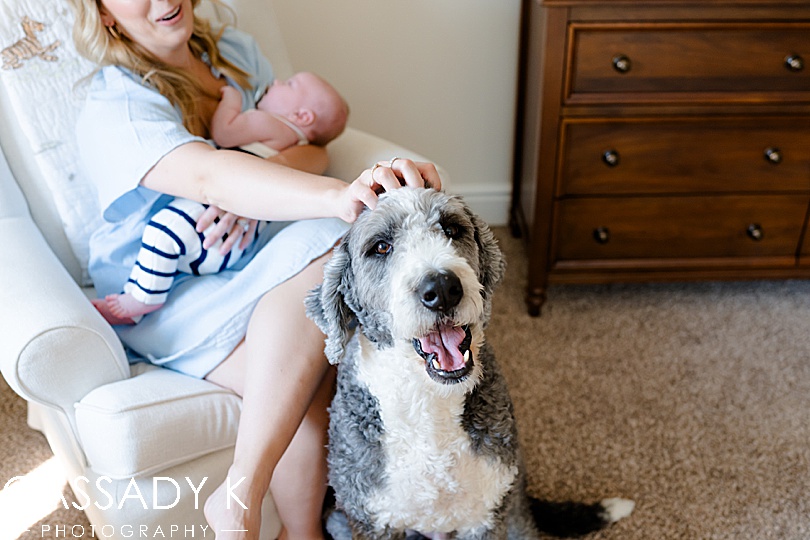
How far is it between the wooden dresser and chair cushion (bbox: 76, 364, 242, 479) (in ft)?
3.28

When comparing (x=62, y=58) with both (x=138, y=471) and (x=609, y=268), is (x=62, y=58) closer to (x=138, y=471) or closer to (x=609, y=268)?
(x=138, y=471)

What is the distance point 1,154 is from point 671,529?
1.51 meters

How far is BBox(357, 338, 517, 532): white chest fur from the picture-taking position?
0.99m

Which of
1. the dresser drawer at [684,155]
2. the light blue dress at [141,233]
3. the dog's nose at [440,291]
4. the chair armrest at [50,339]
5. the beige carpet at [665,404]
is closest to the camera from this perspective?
the dog's nose at [440,291]

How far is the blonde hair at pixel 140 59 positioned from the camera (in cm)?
128

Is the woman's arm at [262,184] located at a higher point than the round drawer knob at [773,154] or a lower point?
higher

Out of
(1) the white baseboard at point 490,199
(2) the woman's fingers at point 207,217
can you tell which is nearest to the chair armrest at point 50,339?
(2) the woman's fingers at point 207,217

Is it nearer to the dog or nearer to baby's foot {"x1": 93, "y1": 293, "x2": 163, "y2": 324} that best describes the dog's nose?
the dog

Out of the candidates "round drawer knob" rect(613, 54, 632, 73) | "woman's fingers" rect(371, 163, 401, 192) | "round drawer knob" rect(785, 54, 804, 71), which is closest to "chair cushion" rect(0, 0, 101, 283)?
"woman's fingers" rect(371, 163, 401, 192)

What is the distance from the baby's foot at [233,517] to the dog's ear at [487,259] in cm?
48

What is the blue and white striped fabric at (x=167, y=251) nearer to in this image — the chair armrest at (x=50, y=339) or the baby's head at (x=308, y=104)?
the chair armrest at (x=50, y=339)

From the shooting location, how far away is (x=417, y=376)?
97 cm

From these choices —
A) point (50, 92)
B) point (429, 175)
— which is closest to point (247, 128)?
point (50, 92)

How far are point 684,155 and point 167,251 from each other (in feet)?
4.11
